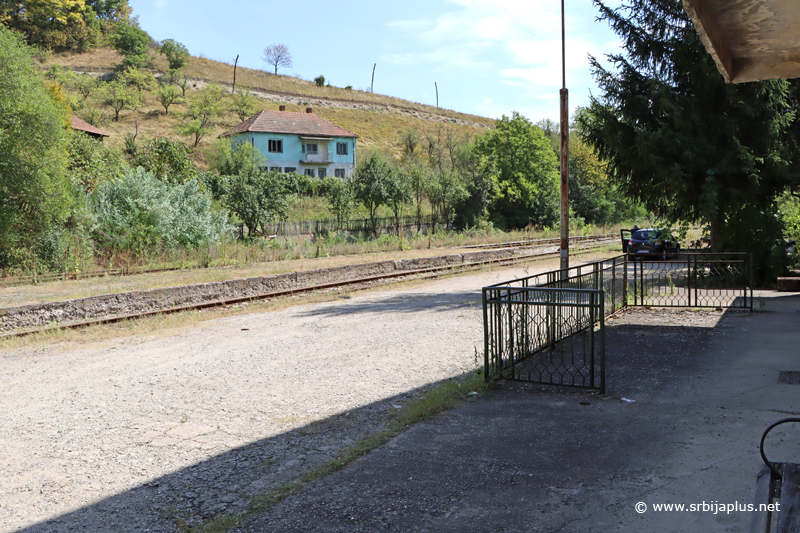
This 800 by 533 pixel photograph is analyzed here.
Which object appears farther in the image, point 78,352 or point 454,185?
point 454,185

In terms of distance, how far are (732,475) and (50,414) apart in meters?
6.99

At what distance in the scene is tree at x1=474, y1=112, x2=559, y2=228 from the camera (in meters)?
49.2

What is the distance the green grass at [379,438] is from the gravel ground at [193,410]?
0.15 m

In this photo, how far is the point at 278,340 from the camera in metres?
11.2

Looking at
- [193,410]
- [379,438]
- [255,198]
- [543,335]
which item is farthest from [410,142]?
[379,438]

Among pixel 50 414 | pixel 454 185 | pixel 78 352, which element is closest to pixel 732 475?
pixel 50 414

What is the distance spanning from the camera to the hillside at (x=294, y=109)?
202ft

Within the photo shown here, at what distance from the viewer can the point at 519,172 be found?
50688 mm

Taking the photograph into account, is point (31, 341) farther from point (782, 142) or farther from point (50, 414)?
point (782, 142)

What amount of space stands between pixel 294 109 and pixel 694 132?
216ft

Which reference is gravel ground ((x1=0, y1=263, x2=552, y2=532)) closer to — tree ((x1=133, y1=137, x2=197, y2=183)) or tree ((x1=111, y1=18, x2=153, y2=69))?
tree ((x1=133, y1=137, x2=197, y2=183))

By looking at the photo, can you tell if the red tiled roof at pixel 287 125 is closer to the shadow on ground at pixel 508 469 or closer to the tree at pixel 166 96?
the tree at pixel 166 96

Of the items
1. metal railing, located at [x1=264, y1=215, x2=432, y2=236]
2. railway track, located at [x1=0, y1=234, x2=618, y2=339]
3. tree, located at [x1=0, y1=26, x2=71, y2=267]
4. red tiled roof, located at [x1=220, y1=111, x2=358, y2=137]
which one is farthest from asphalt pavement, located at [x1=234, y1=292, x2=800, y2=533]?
red tiled roof, located at [x1=220, y1=111, x2=358, y2=137]

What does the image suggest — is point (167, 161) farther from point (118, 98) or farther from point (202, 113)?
point (118, 98)
